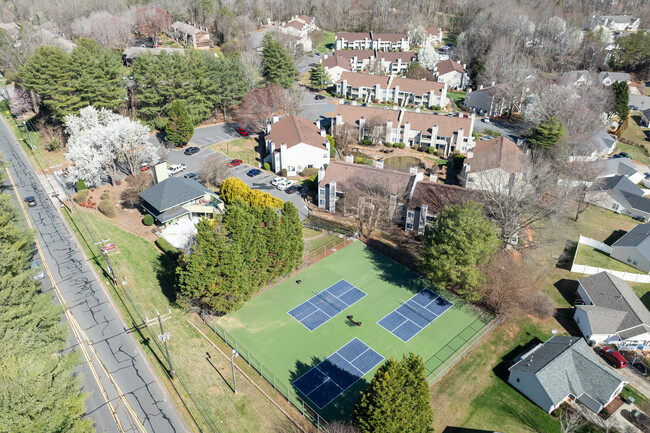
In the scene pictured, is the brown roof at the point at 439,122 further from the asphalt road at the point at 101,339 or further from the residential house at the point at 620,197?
the asphalt road at the point at 101,339

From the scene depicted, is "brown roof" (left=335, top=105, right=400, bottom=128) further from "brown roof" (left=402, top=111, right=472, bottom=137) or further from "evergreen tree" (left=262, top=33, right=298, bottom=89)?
"evergreen tree" (left=262, top=33, right=298, bottom=89)

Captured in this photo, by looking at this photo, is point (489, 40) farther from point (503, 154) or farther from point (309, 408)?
point (309, 408)

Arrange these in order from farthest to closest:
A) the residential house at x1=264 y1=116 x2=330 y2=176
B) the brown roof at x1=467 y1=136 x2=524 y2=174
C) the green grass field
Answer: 1. the residential house at x1=264 y1=116 x2=330 y2=176
2. the brown roof at x1=467 y1=136 x2=524 y2=174
3. the green grass field

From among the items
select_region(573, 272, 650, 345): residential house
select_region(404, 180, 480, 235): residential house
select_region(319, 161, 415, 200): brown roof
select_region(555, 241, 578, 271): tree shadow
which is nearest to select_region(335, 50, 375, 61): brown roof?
select_region(319, 161, 415, 200): brown roof

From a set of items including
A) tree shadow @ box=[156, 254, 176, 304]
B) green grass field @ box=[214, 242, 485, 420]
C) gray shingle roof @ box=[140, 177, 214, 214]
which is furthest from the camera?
gray shingle roof @ box=[140, 177, 214, 214]

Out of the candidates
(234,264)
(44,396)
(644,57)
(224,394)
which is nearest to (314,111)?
(234,264)

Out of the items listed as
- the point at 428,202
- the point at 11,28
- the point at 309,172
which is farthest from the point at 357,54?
the point at 11,28

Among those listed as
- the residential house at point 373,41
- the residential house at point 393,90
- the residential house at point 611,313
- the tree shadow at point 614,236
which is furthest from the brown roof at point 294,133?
the residential house at point 373,41

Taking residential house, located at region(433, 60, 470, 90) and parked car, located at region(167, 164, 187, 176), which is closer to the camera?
parked car, located at region(167, 164, 187, 176)

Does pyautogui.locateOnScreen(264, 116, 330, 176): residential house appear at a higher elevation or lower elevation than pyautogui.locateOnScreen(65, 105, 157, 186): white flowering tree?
lower
